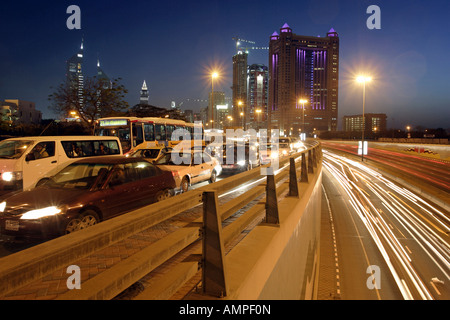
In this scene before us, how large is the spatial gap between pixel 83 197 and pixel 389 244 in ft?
Result: 106

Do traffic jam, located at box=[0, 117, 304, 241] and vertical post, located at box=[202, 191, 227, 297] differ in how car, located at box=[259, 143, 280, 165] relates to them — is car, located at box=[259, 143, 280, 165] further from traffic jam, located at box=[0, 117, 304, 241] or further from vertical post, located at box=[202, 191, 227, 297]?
vertical post, located at box=[202, 191, 227, 297]

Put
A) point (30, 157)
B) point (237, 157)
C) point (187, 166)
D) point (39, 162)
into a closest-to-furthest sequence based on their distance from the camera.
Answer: point (30, 157), point (39, 162), point (187, 166), point (237, 157)

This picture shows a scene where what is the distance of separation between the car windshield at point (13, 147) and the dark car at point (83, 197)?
14.9ft

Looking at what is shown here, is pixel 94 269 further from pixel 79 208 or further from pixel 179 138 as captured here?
pixel 179 138

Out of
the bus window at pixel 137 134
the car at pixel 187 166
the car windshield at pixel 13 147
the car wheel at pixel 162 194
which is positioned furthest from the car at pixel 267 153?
the car windshield at pixel 13 147

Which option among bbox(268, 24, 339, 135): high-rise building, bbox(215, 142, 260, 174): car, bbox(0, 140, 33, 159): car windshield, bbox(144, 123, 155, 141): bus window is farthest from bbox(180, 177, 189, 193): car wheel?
bbox(268, 24, 339, 135): high-rise building

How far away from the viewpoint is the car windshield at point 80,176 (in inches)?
268

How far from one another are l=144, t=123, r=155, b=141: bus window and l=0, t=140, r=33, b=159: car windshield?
9742mm

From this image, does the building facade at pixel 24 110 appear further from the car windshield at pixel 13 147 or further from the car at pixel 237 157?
the car at pixel 237 157

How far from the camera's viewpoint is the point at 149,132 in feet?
68.7

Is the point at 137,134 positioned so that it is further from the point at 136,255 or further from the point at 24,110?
the point at 24,110

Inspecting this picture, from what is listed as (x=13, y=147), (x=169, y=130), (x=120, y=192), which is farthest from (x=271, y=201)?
(x=169, y=130)

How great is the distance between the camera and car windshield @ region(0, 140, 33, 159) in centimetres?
1067
